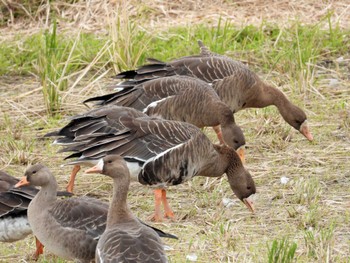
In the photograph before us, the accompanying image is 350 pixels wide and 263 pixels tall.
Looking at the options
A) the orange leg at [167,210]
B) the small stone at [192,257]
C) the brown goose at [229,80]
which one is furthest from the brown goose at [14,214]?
the brown goose at [229,80]

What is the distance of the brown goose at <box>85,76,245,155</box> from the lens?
9797 mm

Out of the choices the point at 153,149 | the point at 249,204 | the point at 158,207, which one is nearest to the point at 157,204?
the point at 158,207

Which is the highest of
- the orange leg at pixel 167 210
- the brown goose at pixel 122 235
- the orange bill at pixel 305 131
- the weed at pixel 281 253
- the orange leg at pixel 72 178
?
the brown goose at pixel 122 235

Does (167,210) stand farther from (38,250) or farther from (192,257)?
(38,250)

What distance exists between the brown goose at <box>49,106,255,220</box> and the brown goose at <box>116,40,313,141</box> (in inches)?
57.0

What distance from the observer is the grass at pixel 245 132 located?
7.81m

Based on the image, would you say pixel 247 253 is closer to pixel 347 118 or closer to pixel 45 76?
pixel 347 118

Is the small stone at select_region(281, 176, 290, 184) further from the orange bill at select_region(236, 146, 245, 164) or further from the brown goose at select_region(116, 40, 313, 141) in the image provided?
the brown goose at select_region(116, 40, 313, 141)

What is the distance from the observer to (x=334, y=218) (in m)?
8.27

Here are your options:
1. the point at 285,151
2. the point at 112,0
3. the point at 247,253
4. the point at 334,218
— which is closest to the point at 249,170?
the point at 285,151

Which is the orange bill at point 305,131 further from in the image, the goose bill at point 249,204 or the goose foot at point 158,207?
the goose foot at point 158,207

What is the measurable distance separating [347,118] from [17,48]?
184 inches

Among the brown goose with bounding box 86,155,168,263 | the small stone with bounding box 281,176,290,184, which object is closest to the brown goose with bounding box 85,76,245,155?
the small stone with bounding box 281,176,290,184

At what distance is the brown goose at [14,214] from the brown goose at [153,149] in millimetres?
968
